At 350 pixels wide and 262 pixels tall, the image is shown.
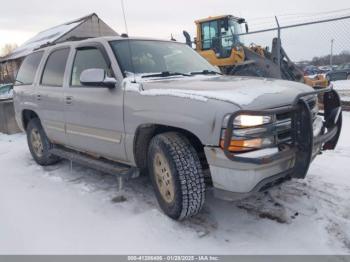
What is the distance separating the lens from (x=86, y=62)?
4.48 metres

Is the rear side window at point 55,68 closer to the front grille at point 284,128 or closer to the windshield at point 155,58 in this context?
the windshield at point 155,58

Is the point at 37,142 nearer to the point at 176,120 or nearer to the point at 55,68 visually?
the point at 55,68

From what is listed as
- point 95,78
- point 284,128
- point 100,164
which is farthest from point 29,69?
point 284,128

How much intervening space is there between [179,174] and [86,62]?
6.89 feet

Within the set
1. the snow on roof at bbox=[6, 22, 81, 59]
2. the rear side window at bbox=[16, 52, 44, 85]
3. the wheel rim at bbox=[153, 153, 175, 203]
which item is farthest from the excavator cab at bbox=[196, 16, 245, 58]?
the snow on roof at bbox=[6, 22, 81, 59]

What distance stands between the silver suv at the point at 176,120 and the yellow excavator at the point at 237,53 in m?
7.83

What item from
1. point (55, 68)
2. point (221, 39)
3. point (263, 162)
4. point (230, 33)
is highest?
point (230, 33)

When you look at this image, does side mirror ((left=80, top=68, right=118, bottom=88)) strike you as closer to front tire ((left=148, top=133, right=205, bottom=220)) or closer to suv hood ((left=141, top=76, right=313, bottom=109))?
suv hood ((left=141, top=76, right=313, bottom=109))

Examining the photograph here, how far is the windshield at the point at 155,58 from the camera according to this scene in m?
4.04

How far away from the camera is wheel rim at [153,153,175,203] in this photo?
3.38 meters

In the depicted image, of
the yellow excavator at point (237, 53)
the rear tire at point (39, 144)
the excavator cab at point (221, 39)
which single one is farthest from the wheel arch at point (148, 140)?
the excavator cab at point (221, 39)

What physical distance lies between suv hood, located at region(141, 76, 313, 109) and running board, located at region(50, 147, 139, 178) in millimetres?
910

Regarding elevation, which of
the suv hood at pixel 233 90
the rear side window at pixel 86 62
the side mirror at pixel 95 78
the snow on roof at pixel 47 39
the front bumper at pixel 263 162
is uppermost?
the snow on roof at pixel 47 39

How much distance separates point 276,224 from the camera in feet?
11.1
